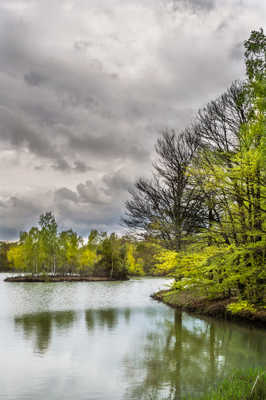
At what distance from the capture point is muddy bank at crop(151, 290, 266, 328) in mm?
14506

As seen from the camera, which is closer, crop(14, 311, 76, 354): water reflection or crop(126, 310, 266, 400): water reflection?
crop(126, 310, 266, 400): water reflection

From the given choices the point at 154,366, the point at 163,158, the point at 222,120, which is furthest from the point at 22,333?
the point at 163,158

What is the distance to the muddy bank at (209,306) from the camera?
14506mm

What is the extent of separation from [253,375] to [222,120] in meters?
12.8

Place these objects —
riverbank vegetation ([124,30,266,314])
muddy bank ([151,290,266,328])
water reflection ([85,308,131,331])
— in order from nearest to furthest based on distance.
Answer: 1. riverbank vegetation ([124,30,266,314])
2. muddy bank ([151,290,266,328])
3. water reflection ([85,308,131,331])

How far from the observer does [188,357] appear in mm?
9664

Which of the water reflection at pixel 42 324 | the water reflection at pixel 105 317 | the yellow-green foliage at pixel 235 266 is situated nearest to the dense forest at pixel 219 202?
the yellow-green foliage at pixel 235 266

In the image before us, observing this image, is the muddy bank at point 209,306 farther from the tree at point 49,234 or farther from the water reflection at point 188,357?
the tree at point 49,234

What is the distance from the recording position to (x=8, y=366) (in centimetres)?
863

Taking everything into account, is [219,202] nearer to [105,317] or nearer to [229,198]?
[229,198]

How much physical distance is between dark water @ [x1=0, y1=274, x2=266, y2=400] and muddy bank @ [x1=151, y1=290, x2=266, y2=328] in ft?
2.79

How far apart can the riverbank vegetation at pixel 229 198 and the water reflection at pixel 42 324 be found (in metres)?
5.43

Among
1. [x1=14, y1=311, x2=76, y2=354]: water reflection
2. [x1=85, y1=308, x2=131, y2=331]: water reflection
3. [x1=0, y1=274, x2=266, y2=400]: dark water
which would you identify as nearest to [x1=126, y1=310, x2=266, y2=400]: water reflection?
[x1=0, y1=274, x2=266, y2=400]: dark water

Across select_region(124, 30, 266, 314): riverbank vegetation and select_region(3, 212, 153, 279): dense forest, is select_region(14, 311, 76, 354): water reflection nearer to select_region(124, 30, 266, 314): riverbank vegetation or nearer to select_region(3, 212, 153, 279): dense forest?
select_region(124, 30, 266, 314): riverbank vegetation
